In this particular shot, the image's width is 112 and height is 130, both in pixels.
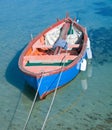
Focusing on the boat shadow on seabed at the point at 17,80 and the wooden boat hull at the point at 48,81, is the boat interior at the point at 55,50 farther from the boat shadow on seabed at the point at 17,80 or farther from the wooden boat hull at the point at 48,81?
the boat shadow on seabed at the point at 17,80

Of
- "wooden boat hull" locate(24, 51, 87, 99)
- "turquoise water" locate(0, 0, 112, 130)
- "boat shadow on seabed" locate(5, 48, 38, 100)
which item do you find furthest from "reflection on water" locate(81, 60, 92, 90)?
"boat shadow on seabed" locate(5, 48, 38, 100)

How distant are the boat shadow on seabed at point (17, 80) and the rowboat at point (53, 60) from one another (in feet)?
2.99

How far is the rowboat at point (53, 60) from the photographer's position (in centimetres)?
1425

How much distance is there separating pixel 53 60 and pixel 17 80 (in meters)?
2.65

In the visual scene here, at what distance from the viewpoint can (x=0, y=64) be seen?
19.1 meters

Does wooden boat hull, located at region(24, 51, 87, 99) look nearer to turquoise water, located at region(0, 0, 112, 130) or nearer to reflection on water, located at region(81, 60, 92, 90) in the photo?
turquoise water, located at region(0, 0, 112, 130)

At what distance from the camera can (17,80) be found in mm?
16906

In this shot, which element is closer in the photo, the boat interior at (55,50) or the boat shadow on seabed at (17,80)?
the boat interior at (55,50)

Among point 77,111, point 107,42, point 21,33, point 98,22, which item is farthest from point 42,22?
point 77,111

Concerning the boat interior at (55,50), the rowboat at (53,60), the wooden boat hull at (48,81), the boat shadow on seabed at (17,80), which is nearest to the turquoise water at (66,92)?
the boat shadow on seabed at (17,80)

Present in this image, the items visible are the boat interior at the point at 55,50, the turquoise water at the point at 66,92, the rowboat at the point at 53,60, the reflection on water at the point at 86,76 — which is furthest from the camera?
the reflection on water at the point at 86,76

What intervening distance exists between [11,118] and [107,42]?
32.7 feet

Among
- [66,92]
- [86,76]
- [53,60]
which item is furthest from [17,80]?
[86,76]

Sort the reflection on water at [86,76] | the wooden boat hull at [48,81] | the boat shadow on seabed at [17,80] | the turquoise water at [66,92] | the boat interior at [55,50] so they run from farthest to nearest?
the reflection on water at [86,76], the boat shadow on seabed at [17,80], the boat interior at [55,50], the wooden boat hull at [48,81], the turquoise water at [66,92]
